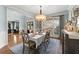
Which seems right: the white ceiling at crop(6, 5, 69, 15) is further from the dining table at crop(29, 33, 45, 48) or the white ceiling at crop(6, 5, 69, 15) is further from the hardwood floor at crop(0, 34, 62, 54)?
the hardwood floor at crop(0, 34, 62, 54)

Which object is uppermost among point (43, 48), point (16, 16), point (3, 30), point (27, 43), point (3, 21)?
point (16, 16)

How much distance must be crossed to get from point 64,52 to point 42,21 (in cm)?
78

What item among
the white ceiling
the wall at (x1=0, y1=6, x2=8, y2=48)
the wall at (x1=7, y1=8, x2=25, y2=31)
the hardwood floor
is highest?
the white ceiling

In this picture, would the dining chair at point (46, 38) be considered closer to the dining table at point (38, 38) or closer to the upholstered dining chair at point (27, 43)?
the dining table at point (38, 38)

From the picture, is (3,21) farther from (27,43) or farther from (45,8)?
(45,8)

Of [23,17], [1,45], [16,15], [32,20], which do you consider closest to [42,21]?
[32,20]

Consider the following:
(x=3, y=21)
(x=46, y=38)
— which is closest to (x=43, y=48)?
(x=46, y=38)

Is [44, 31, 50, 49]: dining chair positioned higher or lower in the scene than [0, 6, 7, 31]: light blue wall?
lower

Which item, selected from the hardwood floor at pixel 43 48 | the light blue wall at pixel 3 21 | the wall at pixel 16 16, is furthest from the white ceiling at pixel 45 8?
the hardwood floor at pixel 43 48

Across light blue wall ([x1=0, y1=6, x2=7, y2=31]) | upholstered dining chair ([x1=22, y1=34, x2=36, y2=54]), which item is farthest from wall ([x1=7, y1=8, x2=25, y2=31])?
upholstered dining chair ([x1=22, y1=34, x2=36, y2=54])

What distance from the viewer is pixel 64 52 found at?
7.73ft
